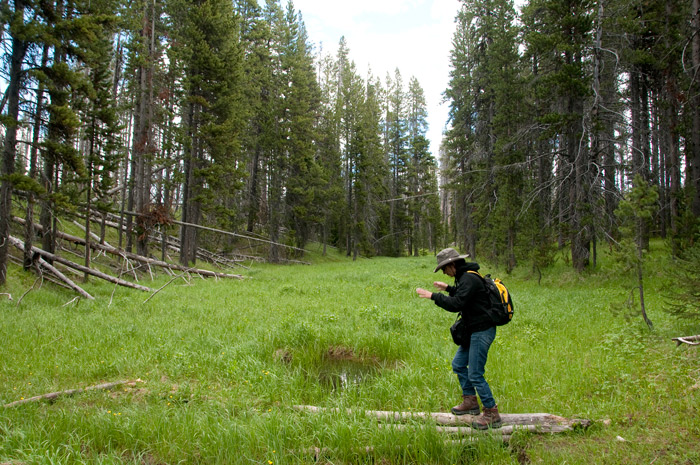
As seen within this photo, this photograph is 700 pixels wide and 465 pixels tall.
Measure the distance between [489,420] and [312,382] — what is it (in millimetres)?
2754

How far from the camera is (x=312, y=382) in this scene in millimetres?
5812

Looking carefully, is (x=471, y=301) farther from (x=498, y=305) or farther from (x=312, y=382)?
(x=312, y=382)

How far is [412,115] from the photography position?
50.0 m

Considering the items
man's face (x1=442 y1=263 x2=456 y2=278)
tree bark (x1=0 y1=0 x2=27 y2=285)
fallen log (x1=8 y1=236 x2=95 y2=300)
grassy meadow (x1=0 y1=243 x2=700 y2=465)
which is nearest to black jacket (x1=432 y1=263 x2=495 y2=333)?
man's face (x1=442 y1=263 x2=456 y2=278)

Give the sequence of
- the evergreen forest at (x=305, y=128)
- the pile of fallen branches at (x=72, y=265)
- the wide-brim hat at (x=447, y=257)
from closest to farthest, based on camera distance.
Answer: the wide-brim hat at (x=447, y=257) < the evergreen forest at (x=305, y=128) < the pile of fallen branches at (x=72, y=265)

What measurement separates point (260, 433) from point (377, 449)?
1.23 m

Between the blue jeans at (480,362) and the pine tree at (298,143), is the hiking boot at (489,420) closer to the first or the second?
the blue jeans at (480,362)

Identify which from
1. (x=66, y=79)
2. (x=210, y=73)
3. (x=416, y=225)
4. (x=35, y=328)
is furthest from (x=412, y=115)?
(x=35, y=328)

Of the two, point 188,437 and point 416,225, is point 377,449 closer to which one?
point 188,437

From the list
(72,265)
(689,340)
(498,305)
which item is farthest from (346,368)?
(72,265)

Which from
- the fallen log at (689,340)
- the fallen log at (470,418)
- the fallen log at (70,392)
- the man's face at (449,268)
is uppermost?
the man's face at (449,268)

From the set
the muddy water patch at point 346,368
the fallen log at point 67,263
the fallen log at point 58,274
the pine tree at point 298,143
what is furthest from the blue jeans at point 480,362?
the pine tree at point 298,143

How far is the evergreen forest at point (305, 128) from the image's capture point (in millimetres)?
11227

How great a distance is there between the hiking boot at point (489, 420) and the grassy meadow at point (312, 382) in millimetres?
199
